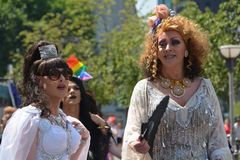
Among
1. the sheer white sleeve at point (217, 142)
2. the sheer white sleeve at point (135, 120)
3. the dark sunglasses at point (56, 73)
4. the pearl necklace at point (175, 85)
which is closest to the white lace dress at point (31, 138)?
the dark sunglasses at point (56, 73)

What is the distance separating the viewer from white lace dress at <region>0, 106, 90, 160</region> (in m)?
5.56

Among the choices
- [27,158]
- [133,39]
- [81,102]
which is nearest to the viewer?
[27,158]

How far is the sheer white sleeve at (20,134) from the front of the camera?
18.2 feet

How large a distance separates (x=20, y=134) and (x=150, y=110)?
3.07 ft

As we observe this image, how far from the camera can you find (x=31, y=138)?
18.4ft

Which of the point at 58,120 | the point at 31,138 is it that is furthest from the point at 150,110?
the point at 31,138

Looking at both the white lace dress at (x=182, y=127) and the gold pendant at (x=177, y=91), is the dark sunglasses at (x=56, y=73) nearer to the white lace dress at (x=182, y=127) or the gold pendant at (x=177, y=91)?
the white lace dress at (x=182, y=127)

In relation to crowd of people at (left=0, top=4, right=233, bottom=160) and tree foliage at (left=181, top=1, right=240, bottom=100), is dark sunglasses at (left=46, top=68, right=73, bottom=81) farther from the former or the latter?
tree foliage at (left=181, top=1, right=240, bottom=100)

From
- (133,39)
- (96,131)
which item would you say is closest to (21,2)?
(133,39)

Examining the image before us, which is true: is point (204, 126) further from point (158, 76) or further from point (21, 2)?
point (21, 2)

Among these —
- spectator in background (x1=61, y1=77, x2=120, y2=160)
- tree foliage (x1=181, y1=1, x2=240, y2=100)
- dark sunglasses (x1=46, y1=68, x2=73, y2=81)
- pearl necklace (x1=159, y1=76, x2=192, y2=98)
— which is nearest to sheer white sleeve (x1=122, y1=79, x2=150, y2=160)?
pearl necklace (x1=159, y1=76, x2=192, y2=98)

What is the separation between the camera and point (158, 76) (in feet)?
20.4

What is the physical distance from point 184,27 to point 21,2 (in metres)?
45.3

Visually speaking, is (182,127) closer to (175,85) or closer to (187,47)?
(175,85)
